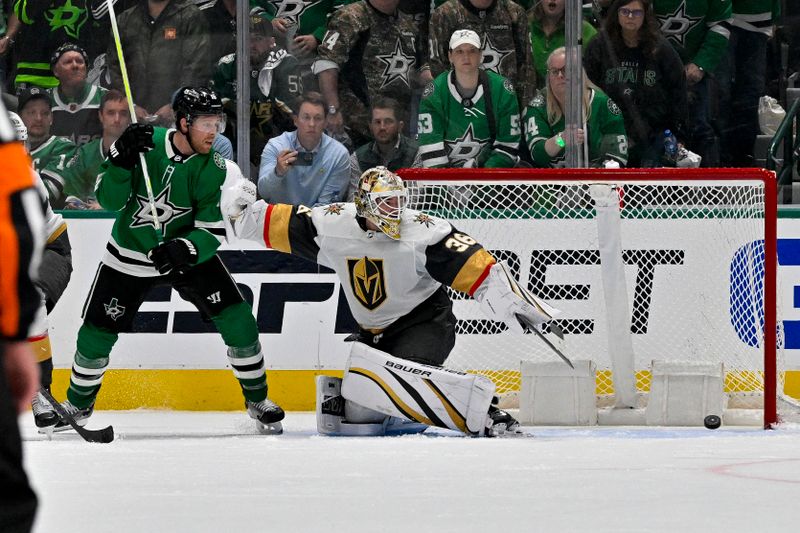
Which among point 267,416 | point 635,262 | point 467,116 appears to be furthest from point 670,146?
point 267,416

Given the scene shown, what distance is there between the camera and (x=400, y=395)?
5.18 meters

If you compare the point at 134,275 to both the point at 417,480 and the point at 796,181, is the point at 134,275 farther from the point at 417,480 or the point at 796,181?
the point at 796,181

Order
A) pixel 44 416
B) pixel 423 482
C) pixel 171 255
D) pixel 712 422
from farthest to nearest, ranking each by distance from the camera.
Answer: pixel 712 422 < pixel 44 416 < pixel 171 255 < pixel 423 482

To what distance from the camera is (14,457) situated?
1718 mm

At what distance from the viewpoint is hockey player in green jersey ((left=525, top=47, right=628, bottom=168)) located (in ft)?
20.3

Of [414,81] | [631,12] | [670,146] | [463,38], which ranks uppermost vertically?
[631,12]

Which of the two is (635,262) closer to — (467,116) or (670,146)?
(670,146)

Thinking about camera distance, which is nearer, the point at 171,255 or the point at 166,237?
the point at 171,255

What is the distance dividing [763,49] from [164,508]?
3891 millimetres

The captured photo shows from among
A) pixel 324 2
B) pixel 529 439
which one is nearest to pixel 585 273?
pixel 529 439

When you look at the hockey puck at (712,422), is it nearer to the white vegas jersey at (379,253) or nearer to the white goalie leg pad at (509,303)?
the white goalie leg pad at (509,303)

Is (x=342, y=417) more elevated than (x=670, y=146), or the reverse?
(x=670, y=146)

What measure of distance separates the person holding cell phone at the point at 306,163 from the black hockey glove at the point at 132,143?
0.99m

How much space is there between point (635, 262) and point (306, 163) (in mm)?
1470
